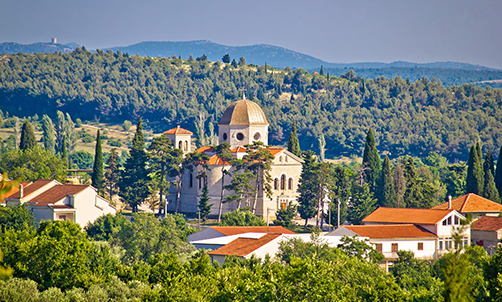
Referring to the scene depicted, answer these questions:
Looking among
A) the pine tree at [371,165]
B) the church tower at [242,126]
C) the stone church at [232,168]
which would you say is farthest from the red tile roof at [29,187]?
the pine tree at [371,165]

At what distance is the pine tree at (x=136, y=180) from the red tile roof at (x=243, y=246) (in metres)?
25.2

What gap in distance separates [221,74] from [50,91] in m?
42.7

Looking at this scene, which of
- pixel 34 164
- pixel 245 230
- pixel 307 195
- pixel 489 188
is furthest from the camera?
pixel 34 164

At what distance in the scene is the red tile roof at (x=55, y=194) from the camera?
58.5m

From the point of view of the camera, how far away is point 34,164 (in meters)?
73.6

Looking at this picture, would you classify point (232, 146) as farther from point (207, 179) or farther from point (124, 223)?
point (124, 223)

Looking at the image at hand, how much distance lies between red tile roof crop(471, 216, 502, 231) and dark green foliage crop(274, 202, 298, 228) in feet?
52.3

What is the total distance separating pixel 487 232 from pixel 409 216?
582 cm

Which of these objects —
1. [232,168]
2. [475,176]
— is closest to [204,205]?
[232,168]

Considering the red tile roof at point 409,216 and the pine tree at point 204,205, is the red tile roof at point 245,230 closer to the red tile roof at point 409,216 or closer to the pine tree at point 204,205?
the red tile roof at point 409,216

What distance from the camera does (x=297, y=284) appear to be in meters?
28.8

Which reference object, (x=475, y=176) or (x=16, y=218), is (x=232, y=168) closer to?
(x=16, y=218)

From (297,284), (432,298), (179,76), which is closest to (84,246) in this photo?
(297,284)

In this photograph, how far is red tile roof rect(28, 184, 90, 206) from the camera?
58531 millimetres
